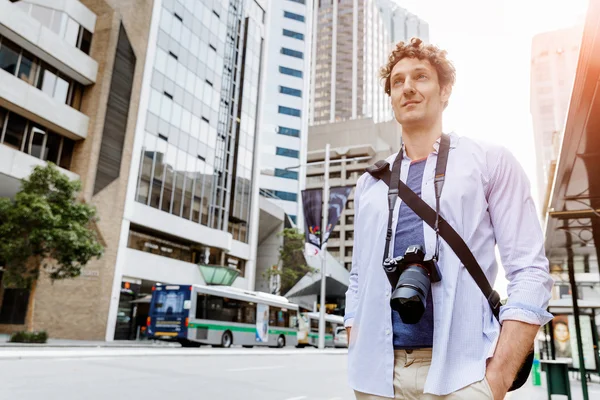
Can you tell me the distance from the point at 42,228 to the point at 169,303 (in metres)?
7.08

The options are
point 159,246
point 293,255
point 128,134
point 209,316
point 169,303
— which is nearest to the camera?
point 169,303

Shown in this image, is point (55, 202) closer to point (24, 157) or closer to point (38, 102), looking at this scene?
point (24, 157)

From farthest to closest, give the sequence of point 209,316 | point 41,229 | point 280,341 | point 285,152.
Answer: point 285,152 → point 280,341 → point 209,316 → point 41,229

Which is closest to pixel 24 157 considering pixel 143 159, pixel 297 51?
pixel 143 159

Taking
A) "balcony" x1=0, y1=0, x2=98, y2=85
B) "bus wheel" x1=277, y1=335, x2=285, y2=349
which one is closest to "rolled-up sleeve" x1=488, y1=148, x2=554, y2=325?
"balcony" x1=0, y1=0, x2=98, y2=85

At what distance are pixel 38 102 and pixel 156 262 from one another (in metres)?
11.6

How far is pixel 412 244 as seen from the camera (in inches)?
66.5

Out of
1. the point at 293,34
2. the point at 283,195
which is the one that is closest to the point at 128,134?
the point at 283,195

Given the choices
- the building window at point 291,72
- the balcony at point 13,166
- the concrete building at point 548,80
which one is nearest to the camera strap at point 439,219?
the balcony at point 13,166

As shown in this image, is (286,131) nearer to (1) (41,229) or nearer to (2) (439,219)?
(1) (41,229)

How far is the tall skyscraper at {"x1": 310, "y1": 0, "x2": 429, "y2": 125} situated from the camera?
469 ft

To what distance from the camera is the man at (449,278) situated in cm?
147

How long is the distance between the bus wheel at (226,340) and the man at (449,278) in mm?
24862

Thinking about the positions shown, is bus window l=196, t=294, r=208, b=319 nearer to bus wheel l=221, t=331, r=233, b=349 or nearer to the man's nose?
bus wheel l=221, t=331, r=233, b=349
